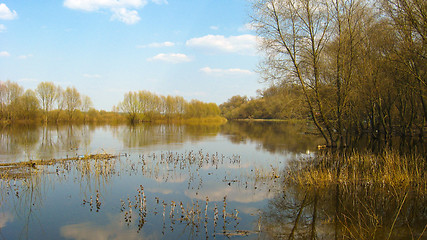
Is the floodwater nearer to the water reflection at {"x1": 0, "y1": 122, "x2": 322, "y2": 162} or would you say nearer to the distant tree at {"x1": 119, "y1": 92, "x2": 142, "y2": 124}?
the water reflection at {"x1": 0, "y1": 122, "x2": 322, "y2": 162}

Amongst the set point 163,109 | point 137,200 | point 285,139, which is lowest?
point 137,200

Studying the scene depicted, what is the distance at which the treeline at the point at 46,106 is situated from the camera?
47969 mm

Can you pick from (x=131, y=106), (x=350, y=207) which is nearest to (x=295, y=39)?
(x=350, y=207)

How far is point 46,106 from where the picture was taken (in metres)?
53.3

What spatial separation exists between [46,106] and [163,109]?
26146 millimetres

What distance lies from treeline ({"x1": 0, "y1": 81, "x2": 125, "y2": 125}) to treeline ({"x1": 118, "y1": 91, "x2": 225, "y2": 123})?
384 cm

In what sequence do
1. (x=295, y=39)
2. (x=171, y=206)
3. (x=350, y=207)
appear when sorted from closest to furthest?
(x=350, y=207)
(x=171, y=206)
(x=295, y=39)

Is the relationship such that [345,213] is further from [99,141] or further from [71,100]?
[71,100]

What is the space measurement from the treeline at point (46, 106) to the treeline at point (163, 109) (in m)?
3.84

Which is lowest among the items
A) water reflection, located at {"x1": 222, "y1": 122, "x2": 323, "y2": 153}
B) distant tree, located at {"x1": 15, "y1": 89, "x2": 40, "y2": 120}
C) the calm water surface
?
the calm water surface

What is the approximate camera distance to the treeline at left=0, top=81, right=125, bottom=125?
48.0 meters

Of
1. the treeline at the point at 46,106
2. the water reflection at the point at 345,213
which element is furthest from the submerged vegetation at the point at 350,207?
the treeline at the point at 46,106

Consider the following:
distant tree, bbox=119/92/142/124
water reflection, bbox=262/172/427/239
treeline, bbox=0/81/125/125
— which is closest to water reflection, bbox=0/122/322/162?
water reflection, bbox=262/172/427/239

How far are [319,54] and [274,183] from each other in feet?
33.7
